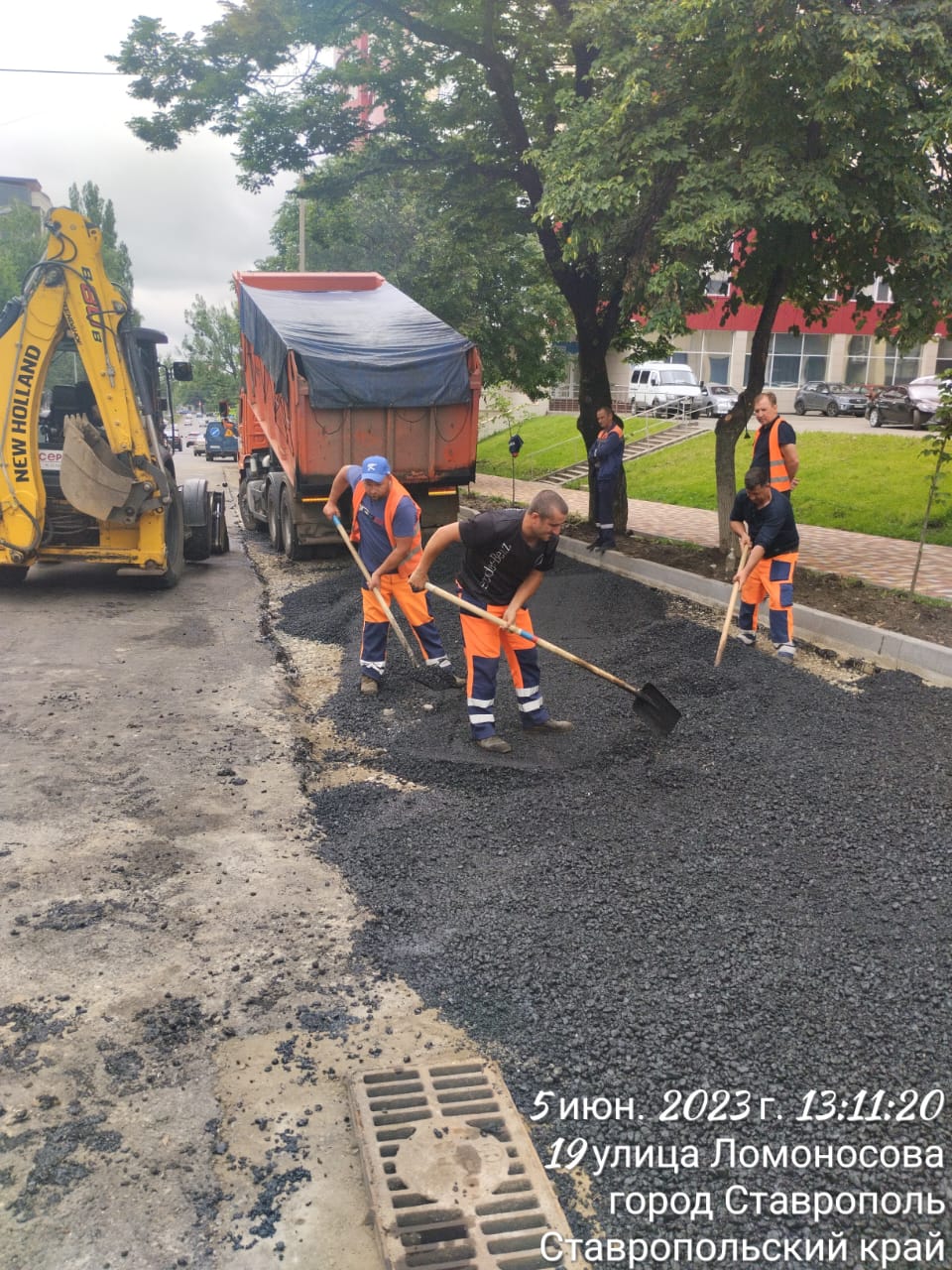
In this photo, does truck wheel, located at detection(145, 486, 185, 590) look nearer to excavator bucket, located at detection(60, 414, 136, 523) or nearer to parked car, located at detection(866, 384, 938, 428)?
excavator bucket, located at detection(60, 414, 136, 523)

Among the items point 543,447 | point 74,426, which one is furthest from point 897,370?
point 74,426

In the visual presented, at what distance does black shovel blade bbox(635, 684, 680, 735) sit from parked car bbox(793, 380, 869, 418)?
24202mm

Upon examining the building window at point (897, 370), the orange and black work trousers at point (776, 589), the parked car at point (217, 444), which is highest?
the building window at point (897, 370)

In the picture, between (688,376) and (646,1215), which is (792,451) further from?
(688,376)

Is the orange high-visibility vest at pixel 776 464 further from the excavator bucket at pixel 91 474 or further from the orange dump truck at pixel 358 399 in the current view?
the excavator bucket at pixel 91 474

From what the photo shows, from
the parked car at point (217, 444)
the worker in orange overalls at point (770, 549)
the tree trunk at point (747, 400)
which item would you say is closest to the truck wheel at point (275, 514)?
the tree trunk at point (747, 400)

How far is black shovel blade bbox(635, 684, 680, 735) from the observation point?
5648mm

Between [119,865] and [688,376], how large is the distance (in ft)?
94.5

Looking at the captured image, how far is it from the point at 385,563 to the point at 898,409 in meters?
19.4

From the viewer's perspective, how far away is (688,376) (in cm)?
3061

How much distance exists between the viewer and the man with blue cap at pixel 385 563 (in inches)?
271

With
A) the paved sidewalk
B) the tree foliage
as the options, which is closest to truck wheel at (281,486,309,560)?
the tree foliage

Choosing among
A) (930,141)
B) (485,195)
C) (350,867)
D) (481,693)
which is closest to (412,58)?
(485,195)

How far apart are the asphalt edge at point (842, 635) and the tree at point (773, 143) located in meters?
2.49
